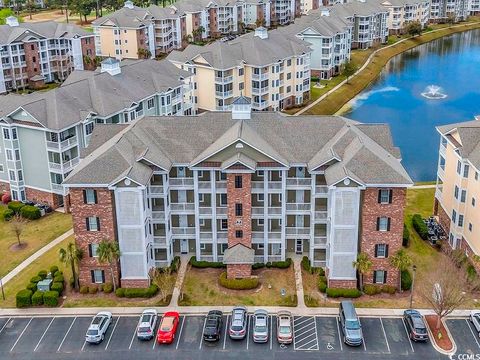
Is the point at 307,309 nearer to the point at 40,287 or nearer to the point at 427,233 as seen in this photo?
the point at 427,233

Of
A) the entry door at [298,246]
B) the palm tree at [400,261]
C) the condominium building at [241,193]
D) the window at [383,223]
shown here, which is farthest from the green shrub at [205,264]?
the palm tree at [400,261]

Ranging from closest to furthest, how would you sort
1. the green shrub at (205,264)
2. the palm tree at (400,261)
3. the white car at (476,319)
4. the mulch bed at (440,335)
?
1. the mulch bed at (440,335)
2. the white car at (476,319)
3. the palm tree at (400,261)
4. the green shrub at (205,264)

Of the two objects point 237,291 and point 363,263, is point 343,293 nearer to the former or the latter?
point 363,263

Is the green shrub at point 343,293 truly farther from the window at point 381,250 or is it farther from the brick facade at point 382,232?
the window at point 381,250

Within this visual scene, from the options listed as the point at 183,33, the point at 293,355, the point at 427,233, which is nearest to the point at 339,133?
the point at 427,233

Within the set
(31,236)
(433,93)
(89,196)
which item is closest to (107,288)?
(89,196)
